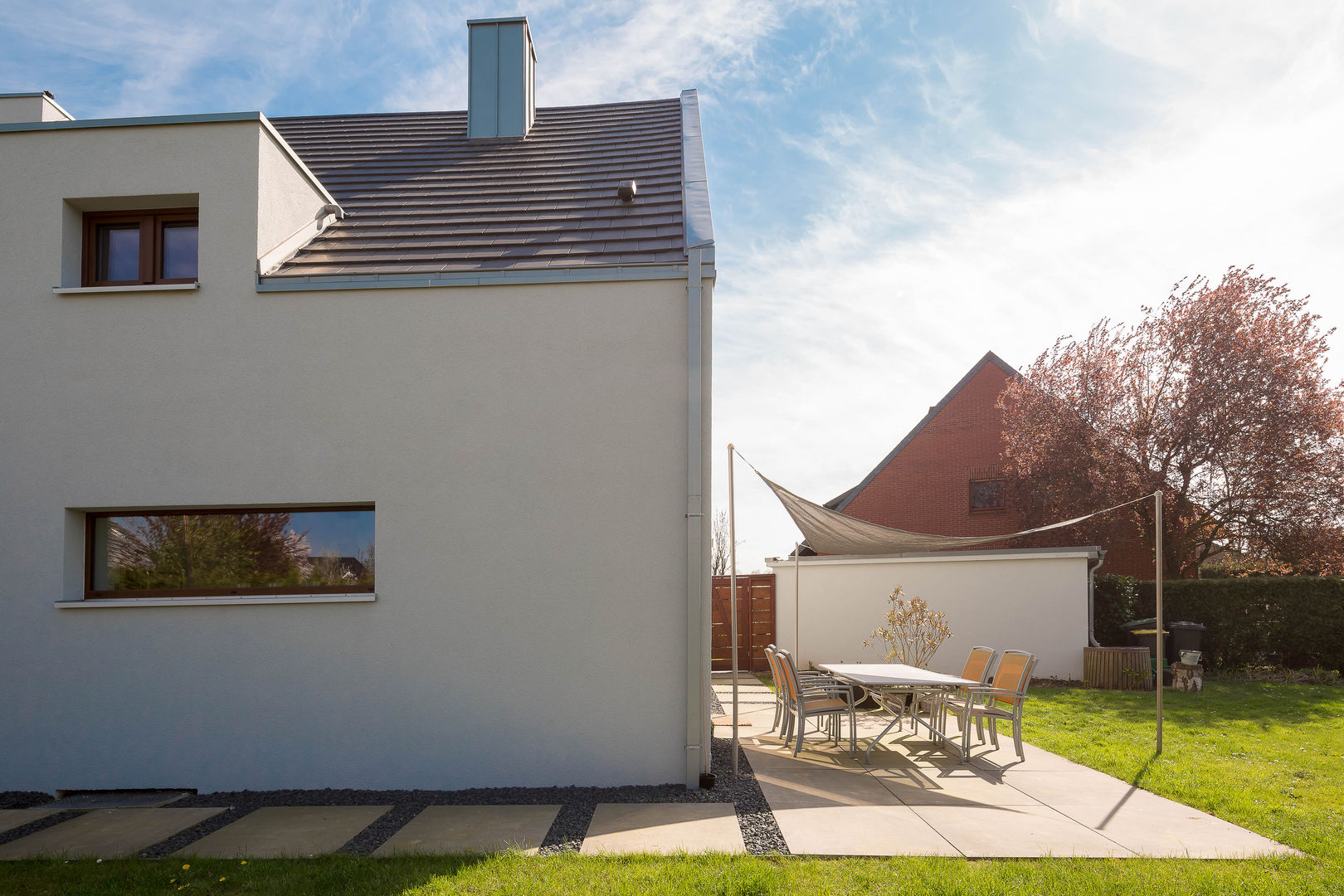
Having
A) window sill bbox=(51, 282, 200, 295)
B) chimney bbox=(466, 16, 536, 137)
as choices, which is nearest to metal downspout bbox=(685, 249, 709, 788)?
window sill bbox=(51, 282, 200, 295)

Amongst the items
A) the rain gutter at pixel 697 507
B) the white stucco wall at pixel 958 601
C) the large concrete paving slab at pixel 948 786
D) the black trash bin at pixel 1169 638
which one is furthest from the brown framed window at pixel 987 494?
the rain gutter at pixel 697 507

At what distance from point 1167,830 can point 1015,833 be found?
0.97m

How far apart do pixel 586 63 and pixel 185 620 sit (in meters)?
7.07

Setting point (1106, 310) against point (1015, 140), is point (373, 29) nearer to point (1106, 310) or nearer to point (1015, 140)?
point (1015, 140)

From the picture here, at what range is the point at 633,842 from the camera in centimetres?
470

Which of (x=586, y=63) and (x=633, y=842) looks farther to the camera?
(x=586, y=63)

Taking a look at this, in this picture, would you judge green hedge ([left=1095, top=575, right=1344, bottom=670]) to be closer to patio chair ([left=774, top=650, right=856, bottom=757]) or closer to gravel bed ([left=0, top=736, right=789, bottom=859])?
patio chair ([left=774, top=650, right=856, bottom=757])

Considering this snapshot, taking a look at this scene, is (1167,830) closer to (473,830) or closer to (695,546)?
(695,546)

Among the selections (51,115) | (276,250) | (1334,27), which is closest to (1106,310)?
(1334,27)

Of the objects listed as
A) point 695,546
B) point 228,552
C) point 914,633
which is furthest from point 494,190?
point 914,633

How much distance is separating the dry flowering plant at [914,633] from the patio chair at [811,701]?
166 inches

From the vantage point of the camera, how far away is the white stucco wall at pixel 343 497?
19.9 ft

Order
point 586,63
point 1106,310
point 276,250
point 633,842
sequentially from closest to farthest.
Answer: point 633,842, point 276,250, point 586,63, point 1106,310

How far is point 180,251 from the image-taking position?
22.1 ft
